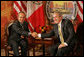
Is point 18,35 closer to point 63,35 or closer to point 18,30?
point 18,30

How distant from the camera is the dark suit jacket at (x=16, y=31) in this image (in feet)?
12.9

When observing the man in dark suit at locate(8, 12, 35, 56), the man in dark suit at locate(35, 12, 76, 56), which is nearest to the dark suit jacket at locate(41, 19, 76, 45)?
the man in dark suit at locate(35, 12, 76, 56)

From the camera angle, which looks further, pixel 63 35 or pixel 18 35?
pixel 18 35

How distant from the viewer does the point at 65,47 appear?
3.43m

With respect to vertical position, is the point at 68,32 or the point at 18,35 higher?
the point at 68,32

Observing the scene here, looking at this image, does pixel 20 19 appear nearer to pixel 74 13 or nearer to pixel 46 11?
pixel 46 11

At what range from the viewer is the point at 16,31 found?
12.9 ft

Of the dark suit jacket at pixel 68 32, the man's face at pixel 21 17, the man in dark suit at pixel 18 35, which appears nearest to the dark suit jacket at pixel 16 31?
the man in dark suit at pixel 18 35

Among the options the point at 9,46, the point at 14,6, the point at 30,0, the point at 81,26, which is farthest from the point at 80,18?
the point at 81,26

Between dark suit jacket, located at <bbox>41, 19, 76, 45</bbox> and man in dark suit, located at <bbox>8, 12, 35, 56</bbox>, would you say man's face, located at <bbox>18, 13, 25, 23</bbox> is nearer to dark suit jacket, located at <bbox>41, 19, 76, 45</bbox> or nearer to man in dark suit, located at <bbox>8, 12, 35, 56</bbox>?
man in dark suit, located at <bbox>8, 12, 35, 56</bbox>

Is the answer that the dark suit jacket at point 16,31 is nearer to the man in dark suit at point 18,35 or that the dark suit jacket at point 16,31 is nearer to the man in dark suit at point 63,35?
the man in dark suit at point 18,35

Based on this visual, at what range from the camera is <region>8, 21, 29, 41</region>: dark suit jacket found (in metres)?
3.92

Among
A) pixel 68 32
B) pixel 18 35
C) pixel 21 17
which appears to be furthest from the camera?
pixel 18 35

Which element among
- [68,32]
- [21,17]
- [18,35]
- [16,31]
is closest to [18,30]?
[16,31]
